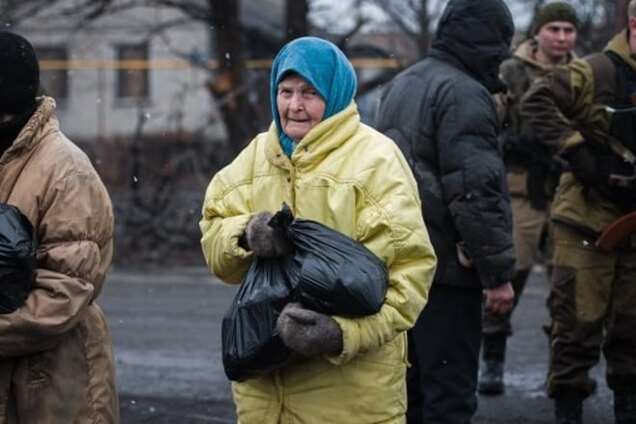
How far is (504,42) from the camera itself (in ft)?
20.8

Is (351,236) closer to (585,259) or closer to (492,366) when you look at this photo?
(585,259)

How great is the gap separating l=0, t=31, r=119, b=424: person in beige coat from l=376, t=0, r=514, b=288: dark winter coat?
5.62ft

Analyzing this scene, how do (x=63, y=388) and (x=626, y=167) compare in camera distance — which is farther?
(x=626, y=167)

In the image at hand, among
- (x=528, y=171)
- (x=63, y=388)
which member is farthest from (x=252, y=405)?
(x=528, y=171)

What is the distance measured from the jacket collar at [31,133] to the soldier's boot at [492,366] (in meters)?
4.22

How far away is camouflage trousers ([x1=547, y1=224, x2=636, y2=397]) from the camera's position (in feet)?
23.2

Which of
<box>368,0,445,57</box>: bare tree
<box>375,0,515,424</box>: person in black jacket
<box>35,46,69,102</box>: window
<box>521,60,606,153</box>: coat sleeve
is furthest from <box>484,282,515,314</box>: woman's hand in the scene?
<box>35,46,69,102</box>: window

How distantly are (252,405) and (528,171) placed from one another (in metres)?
4.43

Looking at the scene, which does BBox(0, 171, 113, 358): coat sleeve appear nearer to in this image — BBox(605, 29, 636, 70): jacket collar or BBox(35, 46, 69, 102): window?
BBox(605, 29, 636, 70): jacket collar

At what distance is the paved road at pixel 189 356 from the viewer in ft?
26.3

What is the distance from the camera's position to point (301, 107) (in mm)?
4656

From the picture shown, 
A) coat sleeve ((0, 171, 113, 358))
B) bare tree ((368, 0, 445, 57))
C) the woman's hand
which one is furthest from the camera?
bare tree ((368, 0, 445, 57))

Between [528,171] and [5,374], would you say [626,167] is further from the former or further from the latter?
[5,374]

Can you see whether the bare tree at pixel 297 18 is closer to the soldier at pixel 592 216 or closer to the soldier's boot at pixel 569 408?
the soldier at pixel 592 216
